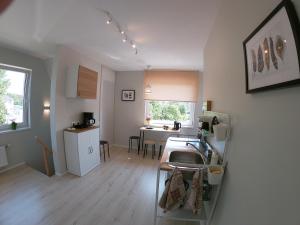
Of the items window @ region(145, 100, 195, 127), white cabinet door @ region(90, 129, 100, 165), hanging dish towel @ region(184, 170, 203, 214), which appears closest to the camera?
hanging dish towel @ region(184, 170, 203, 214)

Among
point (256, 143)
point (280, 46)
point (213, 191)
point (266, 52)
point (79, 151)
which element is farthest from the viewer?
point (79, 151)

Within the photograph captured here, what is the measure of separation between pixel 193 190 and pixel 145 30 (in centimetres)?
209

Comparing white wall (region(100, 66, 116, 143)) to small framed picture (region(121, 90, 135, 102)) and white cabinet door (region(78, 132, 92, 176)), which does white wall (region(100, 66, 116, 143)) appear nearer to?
small framed picture (region(121, 90, 135, 102))

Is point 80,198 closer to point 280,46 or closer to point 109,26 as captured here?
point 109,26

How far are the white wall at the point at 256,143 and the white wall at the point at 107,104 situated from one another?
12.6ft

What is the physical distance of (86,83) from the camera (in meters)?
3.44

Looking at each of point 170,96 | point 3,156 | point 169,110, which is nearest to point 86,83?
point 3,156

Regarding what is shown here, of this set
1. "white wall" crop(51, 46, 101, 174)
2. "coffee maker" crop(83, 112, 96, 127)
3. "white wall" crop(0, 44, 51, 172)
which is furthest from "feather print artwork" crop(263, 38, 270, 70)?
"white wall" crop(0, 44, 51, 172)

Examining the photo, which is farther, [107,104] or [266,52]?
[107,104]

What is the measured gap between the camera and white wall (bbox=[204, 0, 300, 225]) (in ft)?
2.03

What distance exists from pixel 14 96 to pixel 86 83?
159cm

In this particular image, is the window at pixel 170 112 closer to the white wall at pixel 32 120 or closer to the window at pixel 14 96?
the white wall at pixel 32 120

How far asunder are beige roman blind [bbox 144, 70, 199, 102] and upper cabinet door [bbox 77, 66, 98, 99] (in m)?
1.56

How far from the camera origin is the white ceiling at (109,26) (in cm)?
179
